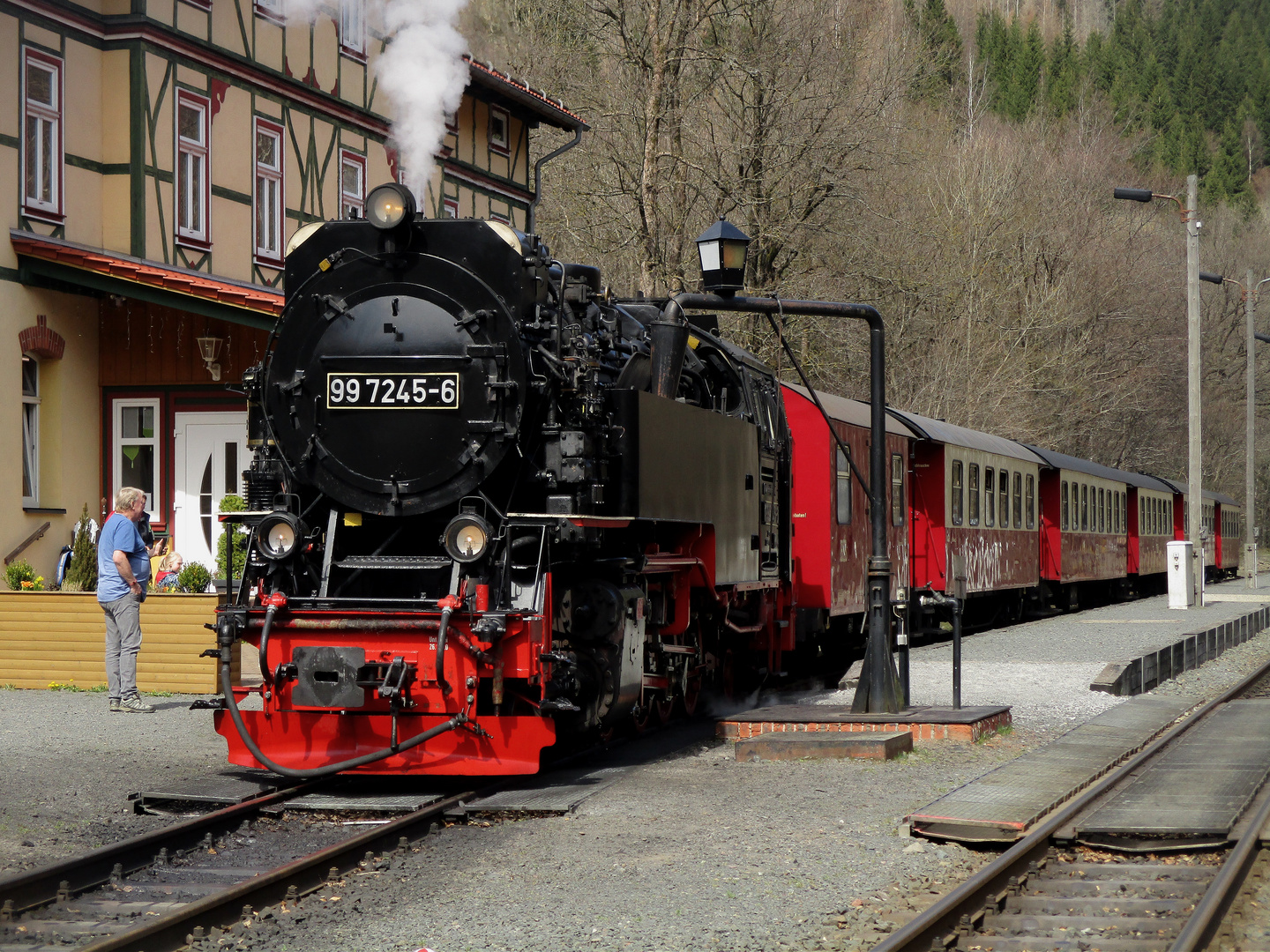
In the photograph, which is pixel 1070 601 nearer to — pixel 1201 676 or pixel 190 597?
pixel 1201 676

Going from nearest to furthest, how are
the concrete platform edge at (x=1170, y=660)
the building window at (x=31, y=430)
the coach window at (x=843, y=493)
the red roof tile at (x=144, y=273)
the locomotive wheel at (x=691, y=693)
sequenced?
the locomotive wheel at (x=691, y=693), the concrete platform edge at (x=1170, y=660), the red roof tile at (x=144, y=273), the coach window at (x=843, y=493), the building window at (x=31, y=430)

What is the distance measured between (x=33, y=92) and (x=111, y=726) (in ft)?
25.9

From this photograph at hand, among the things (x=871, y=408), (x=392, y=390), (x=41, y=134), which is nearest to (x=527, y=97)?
(x=41, y=134)

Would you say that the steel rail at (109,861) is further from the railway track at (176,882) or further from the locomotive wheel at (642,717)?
the locomotive wheel at (642,717)

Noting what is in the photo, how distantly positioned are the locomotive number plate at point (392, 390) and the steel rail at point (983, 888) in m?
3.72

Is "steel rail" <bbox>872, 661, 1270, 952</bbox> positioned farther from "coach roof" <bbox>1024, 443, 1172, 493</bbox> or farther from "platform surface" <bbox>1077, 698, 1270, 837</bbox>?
"coach roof" <bbox>1024, 443, 1172, 493</bbox>

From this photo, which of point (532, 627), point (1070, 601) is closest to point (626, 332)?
point (532, 627)

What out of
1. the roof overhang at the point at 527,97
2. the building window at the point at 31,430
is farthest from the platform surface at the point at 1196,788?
the roof overhang at the point at 527,97

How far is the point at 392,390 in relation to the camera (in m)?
8.06

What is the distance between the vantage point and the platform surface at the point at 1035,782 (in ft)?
22.0

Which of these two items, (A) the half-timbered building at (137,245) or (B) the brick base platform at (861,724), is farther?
(A) the half-timbered building at (137,245)

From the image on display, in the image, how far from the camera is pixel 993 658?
610 inches

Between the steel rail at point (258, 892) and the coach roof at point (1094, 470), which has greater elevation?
the coach roof at point (1094, 470)

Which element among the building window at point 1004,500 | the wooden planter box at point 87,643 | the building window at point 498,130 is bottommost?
the wooden planter box at point 87,643
